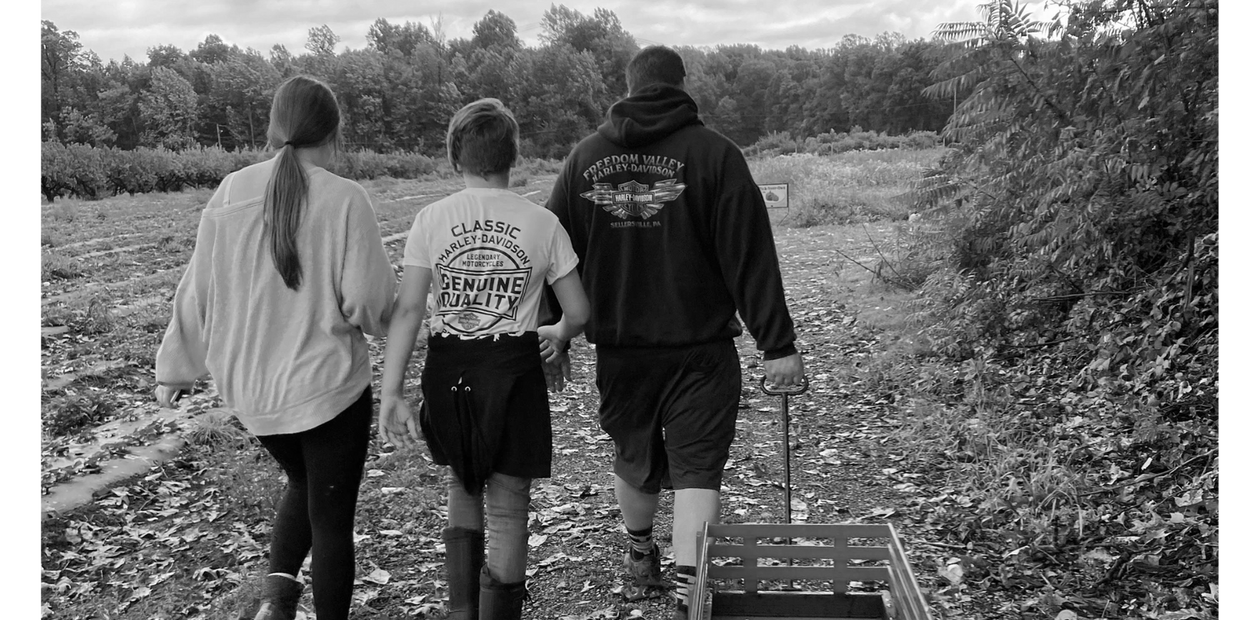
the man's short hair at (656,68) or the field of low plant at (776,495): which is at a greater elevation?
the man's short hair at (656,68)

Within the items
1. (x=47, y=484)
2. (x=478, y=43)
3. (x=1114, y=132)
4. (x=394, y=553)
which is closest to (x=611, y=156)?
(x=394, y=553)

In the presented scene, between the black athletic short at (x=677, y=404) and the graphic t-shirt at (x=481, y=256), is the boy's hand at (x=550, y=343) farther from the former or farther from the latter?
the graphic t-shirt at (x=481, y=256)

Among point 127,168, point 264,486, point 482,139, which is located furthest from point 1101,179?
point 127,168

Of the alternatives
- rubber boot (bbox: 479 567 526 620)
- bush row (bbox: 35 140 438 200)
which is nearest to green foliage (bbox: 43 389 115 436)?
rubber boot (bbox: 479 567 526 620)

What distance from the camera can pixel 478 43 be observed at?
65500 mm

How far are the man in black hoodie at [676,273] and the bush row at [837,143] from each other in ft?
153

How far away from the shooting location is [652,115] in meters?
3.37

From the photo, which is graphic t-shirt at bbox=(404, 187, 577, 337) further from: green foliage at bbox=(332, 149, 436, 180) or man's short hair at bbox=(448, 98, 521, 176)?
green foliage at bbox=(332, 149, 436, 180)

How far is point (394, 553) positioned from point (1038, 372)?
16.4ft

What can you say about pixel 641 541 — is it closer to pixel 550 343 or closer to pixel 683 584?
pixel 683 584

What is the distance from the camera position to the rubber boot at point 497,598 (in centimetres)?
319

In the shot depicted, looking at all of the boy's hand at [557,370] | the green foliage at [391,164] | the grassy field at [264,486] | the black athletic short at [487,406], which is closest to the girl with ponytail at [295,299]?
the black athletic short at [487,406]

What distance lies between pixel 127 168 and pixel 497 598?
89.4 feet

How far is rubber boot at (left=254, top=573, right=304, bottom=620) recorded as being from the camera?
3225mm
